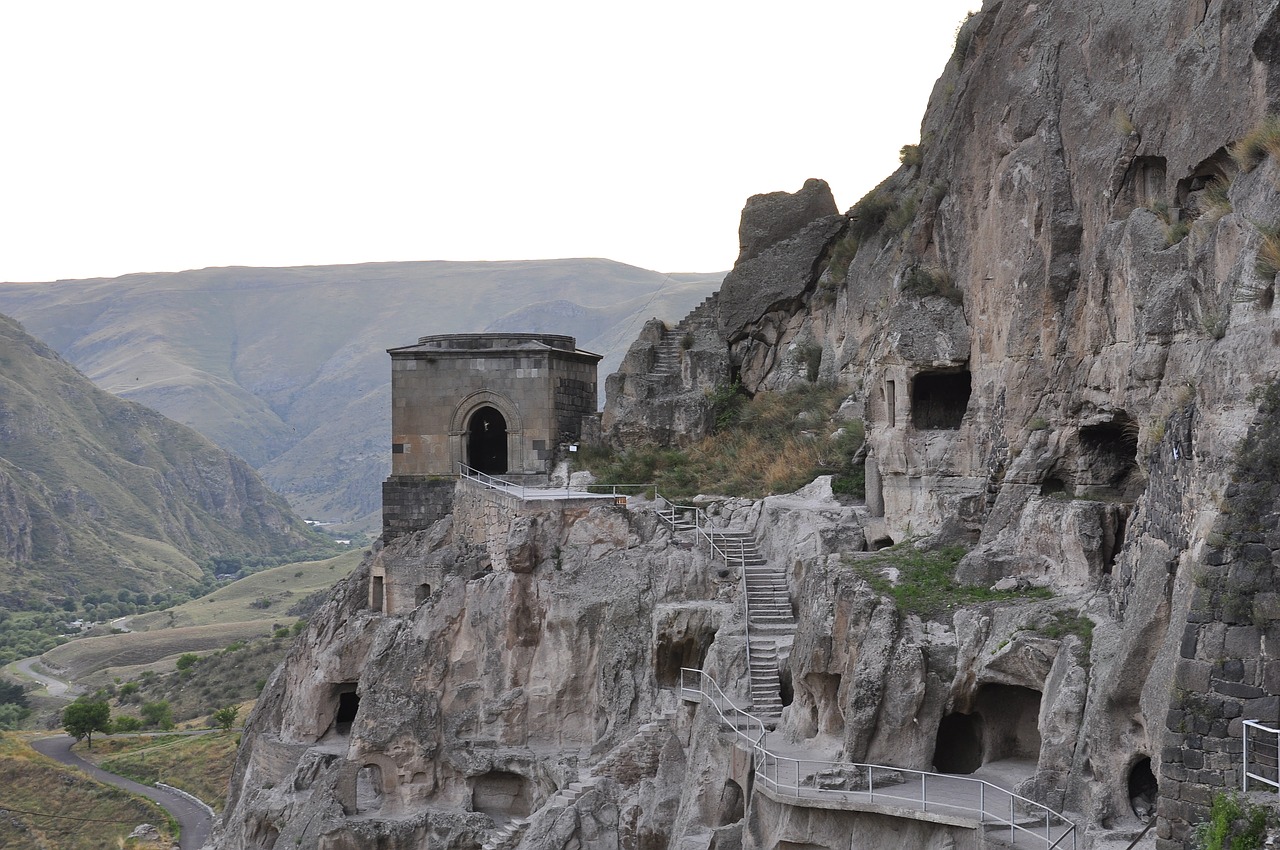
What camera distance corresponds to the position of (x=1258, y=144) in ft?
50.9

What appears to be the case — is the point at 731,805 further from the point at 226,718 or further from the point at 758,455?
the point at 226,718

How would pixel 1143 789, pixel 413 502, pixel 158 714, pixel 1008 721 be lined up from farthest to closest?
pixel 158 714
pixel 413 502
pixel 1008 721
pixel 1143 789

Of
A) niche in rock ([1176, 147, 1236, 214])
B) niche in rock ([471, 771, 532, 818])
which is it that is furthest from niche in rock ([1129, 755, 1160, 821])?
niche in rock ([471, 771, 532, 818])

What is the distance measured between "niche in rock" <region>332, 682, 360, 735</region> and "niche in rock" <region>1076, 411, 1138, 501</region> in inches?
772

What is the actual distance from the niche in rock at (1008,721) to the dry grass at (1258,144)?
739cm

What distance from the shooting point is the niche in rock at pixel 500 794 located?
1114 inches

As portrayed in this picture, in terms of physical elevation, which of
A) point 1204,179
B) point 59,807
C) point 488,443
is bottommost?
point 59,807

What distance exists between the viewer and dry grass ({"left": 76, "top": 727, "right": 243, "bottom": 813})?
169 ft

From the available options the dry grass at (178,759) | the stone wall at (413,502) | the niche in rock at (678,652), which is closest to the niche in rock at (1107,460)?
the niche in rock at (678,652)

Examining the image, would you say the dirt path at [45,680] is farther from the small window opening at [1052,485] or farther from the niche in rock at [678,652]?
the small window opening at [1052,485]

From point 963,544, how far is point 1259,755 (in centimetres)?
907

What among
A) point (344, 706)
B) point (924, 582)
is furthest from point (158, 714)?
point (924, 582)

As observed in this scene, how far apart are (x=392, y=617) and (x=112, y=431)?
13270cm

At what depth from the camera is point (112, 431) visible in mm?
154625
